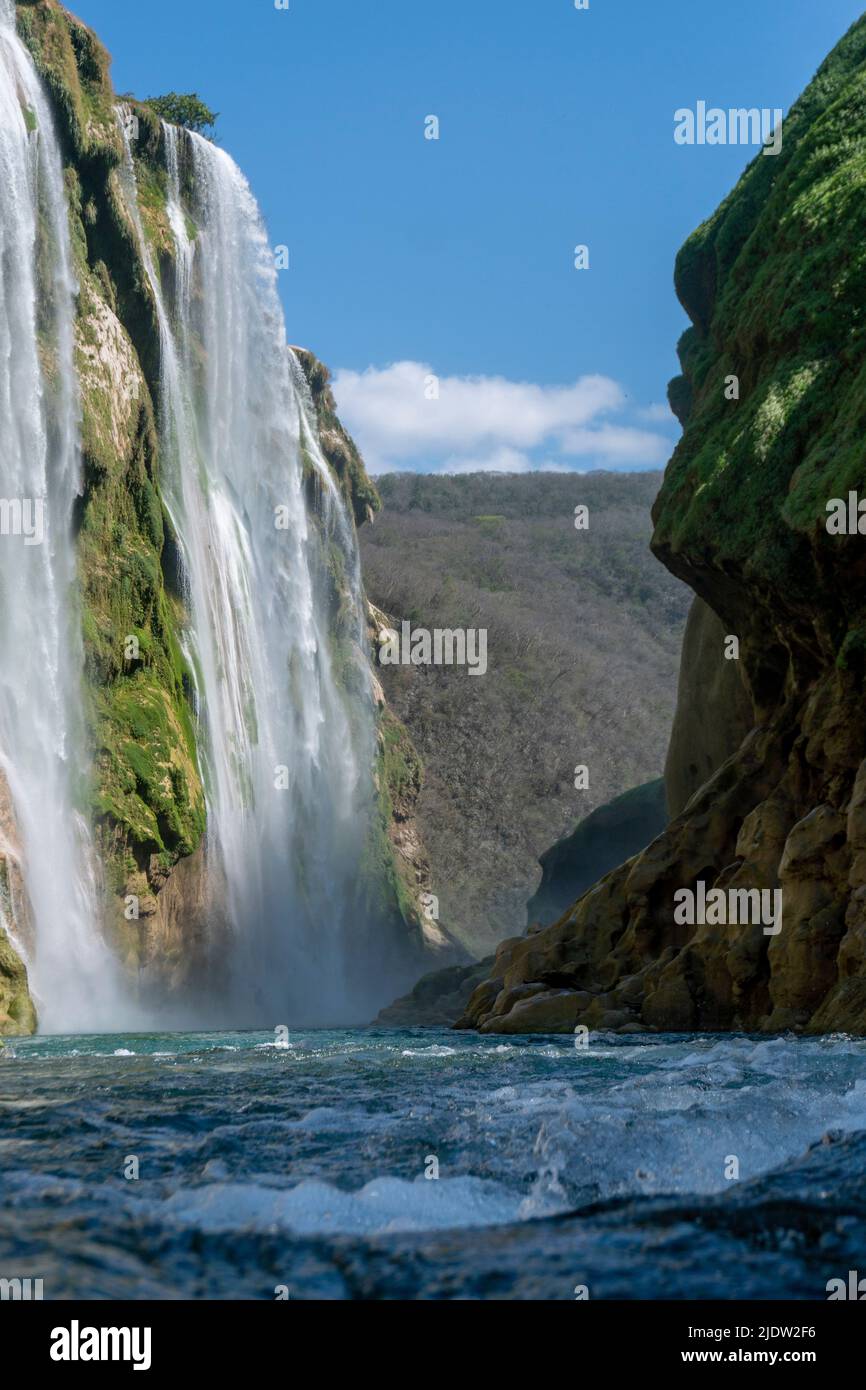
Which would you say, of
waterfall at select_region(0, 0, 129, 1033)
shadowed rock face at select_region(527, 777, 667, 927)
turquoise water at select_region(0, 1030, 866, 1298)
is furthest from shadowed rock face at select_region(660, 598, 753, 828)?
turquoise water at select_region(0, 1030, 866, 1298)

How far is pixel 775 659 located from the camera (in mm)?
24781

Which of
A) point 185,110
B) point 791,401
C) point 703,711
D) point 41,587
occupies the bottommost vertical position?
point 703,711

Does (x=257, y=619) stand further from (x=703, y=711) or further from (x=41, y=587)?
(x=703, y=711)

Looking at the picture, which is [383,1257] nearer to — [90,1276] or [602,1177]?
[90,1276]

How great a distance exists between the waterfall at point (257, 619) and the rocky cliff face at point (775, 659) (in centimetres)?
1764

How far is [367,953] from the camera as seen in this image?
57.0 meters

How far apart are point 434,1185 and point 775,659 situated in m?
19.4

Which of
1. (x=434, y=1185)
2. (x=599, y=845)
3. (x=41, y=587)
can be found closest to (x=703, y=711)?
(x=41, y=587)

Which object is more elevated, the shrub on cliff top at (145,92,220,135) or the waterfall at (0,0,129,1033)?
the shrub on cliff top at (145,92,220,135)

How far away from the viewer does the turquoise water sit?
531cm

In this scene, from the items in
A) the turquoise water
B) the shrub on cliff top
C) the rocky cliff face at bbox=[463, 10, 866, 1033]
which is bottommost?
the turquoise water

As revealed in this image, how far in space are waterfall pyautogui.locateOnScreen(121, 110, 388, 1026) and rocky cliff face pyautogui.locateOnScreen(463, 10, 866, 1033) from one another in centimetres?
1764

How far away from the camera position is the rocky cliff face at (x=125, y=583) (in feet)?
115

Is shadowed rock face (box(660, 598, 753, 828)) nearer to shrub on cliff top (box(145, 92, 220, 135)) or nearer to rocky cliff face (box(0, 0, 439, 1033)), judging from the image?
rocky cliff face (box(0, 0, 439, 1033))
